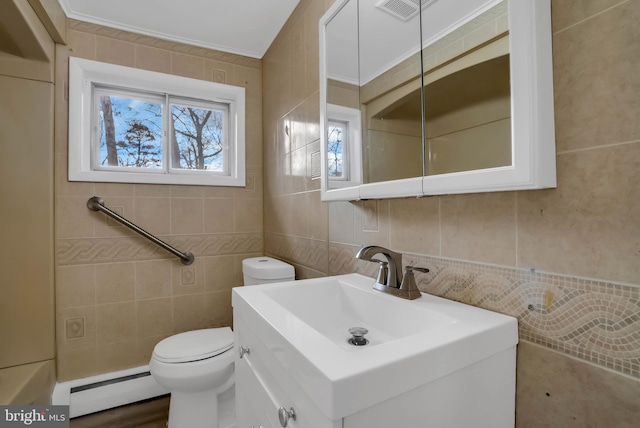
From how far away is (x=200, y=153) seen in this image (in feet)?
7.08

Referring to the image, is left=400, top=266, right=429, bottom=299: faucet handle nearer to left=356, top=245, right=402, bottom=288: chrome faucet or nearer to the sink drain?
left=356, top=245, right=402, bottom=288: chrome faucet

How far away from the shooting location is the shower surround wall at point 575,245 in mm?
517

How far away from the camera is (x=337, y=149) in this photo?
48.2 inches

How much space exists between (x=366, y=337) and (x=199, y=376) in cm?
92

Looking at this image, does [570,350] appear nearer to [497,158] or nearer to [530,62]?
[497,158]

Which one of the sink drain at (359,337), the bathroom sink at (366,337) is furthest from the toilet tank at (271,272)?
the sink drain at (359,337)

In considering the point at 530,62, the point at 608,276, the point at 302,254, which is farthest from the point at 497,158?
the point at 302,254

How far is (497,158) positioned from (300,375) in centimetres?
59

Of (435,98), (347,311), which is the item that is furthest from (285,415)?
(435,98)

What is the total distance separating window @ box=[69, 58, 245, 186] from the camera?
1762mm

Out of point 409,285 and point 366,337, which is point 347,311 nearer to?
point 366,337

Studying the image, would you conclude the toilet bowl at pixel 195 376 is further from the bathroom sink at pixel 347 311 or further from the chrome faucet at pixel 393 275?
the chrome faucet at pixel 393 275

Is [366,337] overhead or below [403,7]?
below

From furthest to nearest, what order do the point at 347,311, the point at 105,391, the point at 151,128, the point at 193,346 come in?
1. the point at 151,128
2. the point at 105,391
3. the point at 193,346
4. the point at 347,311
